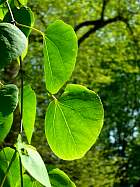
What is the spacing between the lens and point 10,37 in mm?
335

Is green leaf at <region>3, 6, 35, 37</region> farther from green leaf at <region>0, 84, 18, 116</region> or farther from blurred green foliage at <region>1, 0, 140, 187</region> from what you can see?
blurred green foliage at <region>1, 0, 140, 187</region>

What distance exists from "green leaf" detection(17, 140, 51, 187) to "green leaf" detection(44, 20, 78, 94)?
0.08 meters

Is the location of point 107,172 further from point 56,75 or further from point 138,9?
point 56,75

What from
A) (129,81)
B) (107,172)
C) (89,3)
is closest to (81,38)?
(89,3)

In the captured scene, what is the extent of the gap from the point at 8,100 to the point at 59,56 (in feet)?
0.29

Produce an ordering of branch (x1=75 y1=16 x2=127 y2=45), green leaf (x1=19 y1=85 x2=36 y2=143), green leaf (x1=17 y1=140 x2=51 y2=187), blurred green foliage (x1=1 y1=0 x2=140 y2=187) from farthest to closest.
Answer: branch (x1=75 y1=16 x2=127 y2=45) < blurred green foliage (x1=1 y1=0 x2=140 y2=187) < green leaf (x1=19 y1=85 x2=36 y2=143) < green leaf (x1=17 y1=140 x2=51 y2=187)

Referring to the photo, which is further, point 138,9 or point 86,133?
point 138,9

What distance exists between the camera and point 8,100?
34cm

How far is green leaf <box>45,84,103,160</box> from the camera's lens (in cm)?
40

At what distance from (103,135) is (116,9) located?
15.3ft

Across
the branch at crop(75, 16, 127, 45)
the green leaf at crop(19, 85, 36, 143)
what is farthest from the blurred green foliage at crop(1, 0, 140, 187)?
the green leaf at crop(19, 85, 36, 143)

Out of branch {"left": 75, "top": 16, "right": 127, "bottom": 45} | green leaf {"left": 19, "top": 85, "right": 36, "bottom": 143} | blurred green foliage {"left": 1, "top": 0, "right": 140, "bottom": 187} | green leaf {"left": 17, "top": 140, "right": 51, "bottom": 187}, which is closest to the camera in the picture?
Answer: green leaf {"left": 17, "top": 140, "right": 51, "bottom": 187}

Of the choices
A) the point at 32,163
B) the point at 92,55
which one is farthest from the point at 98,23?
the point at 32,163

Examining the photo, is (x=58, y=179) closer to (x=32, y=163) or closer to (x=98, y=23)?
(x=32, y=163)
